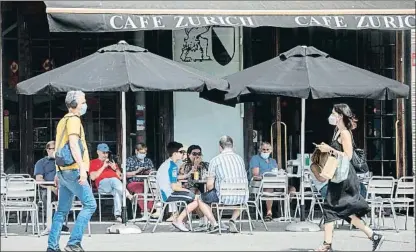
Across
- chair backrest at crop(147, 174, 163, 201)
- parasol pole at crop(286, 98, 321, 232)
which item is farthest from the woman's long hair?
chair backrest at crop(147, 174, 163, 201)

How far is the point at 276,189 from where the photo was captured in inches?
602

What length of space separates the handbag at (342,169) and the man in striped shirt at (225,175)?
8.90 feet

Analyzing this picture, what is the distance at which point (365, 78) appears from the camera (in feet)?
45.3

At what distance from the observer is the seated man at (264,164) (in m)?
15.4

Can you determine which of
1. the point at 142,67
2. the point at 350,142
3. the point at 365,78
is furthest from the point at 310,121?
the point at 350,142

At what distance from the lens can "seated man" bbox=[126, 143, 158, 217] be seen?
606 inches

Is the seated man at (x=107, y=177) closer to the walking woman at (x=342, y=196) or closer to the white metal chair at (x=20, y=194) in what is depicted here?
the white metal chair at (x=20, y=194)

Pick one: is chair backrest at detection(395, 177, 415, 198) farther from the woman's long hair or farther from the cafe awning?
the woman's long hair

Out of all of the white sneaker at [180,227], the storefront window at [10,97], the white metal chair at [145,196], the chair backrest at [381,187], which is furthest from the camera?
the storefront window at [10,97]

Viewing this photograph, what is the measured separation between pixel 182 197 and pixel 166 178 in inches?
14.0

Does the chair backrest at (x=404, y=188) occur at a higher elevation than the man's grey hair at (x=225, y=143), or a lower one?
lower

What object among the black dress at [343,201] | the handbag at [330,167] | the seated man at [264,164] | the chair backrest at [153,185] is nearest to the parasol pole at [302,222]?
the seated man at [264,164]

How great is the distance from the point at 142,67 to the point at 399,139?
16.5 feet

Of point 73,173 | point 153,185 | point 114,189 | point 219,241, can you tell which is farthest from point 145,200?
point 73,173
